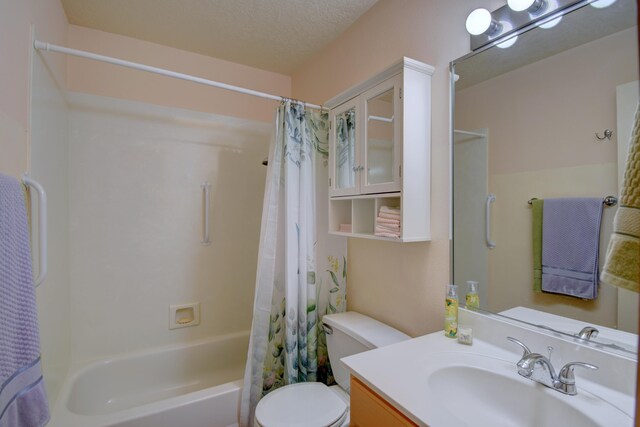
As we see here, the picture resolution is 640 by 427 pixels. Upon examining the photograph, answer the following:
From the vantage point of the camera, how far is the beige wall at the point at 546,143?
0.89m

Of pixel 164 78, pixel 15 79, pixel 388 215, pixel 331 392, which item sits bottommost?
pixel 331 392

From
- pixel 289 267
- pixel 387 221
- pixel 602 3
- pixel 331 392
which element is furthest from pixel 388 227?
pixel 602 3

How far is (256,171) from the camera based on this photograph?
8.41 feet

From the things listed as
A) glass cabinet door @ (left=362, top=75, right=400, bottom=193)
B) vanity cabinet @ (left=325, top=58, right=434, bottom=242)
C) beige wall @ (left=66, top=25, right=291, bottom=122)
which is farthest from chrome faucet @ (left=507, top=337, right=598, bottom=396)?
beige wall @ (left=66, top=25, right=291, bottom=122)

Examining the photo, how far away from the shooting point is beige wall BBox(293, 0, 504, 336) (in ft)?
4.43

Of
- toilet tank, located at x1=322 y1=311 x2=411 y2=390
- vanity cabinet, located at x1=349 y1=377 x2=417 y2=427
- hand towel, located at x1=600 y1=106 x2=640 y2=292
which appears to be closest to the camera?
hand towel, located at x1=600 y1=106 x2=640 y2=292

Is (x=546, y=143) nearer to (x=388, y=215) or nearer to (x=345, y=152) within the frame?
(x=388, y=215)

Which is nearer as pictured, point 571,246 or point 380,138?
point 571,246


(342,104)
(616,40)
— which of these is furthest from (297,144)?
(616,40)

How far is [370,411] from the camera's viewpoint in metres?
0.94

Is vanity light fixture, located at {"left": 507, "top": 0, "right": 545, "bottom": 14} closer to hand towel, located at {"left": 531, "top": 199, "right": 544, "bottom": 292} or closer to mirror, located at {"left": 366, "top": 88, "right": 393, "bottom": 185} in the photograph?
mirror, located at {"left": 366, "top": 88, "right": 393, "bottom": 185}

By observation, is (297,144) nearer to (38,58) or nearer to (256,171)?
(256,171)

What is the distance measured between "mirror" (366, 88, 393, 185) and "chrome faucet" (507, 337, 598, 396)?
32.7 inches

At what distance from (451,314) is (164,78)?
2405 mm
